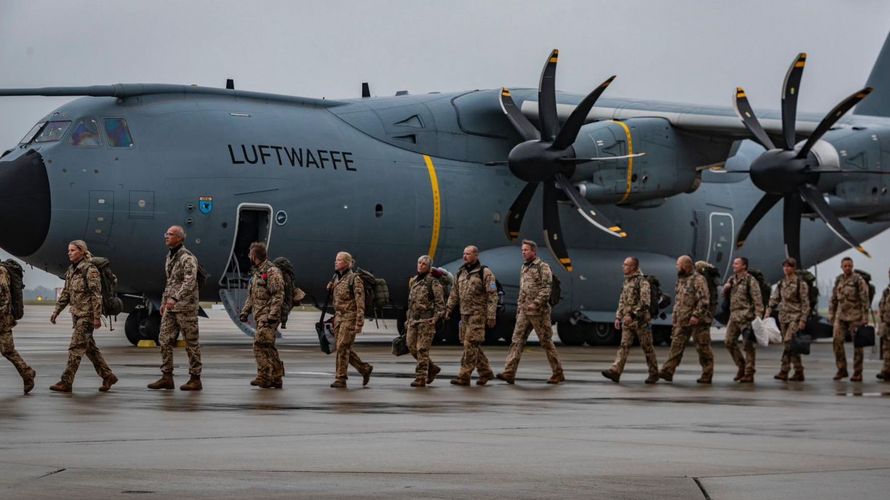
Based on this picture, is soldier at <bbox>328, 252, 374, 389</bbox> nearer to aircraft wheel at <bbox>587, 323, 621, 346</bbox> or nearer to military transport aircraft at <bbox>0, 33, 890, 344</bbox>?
military transport aircraft at <bbox>0, 33, 890, 344</bbox>

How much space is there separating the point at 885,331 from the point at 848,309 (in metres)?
0.66

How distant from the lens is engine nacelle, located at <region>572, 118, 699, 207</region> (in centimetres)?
2752

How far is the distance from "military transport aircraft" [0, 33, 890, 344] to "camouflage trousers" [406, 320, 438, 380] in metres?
7.42

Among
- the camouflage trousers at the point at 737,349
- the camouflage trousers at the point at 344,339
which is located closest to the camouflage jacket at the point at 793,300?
the camouflage trousers at the point at 737,349

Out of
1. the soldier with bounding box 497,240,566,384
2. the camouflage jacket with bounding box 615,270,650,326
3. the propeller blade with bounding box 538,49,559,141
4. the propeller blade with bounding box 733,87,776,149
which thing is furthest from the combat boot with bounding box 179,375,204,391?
the propeller blade with bounding box 733,87,776,149

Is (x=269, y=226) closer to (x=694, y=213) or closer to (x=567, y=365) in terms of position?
(x=567, y=365)

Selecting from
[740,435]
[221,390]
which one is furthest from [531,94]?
[740,435]

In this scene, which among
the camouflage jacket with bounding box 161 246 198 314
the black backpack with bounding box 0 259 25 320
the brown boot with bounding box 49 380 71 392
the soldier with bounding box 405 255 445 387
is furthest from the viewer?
the soldier with bounding box 405 255 445 387

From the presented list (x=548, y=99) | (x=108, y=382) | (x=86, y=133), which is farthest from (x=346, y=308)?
(x=548, y=99)

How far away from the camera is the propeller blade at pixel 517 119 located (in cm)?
2753

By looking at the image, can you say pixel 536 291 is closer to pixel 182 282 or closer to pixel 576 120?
pixel 182 282

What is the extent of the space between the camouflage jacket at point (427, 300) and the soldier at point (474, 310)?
30 centimetres

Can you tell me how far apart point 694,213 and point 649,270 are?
8.25 feet

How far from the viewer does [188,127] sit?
2548 cm
